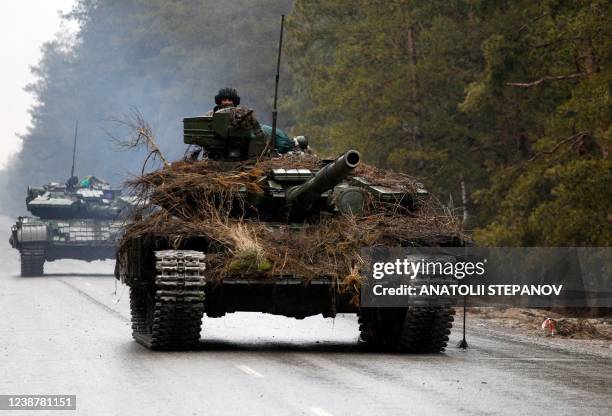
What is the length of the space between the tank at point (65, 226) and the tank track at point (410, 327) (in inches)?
884

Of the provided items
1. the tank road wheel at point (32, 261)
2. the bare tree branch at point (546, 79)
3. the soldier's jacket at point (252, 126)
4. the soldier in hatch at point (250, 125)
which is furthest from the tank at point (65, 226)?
the soldier's jacket at point (252, 126)

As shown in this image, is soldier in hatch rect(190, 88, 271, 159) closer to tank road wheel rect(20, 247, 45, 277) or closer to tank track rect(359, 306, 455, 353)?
tank track rect(359, 306, 455, 353)

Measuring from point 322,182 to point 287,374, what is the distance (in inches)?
123

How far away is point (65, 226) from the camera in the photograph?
40.4 meters

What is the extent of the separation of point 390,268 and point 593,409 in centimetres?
507

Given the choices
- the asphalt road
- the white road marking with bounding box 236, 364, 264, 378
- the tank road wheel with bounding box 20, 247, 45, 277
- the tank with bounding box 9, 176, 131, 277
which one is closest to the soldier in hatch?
the asphalt road

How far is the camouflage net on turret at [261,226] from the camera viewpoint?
52.1 feet

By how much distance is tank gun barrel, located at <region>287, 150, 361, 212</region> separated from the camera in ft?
50.2

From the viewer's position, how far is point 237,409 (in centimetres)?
1112

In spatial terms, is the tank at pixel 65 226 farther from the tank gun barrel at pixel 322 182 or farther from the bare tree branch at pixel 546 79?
the tank gun barrel at pixel 322 182

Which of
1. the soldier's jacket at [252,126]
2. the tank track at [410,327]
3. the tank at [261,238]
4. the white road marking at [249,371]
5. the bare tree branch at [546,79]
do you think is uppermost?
the bare tree branch at [546,79]

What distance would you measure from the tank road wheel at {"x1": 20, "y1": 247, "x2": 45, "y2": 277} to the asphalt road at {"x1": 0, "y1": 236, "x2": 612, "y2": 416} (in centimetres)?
1804

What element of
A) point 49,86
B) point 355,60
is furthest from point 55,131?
point 355,60


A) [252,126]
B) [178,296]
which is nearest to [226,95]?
[252,126]
